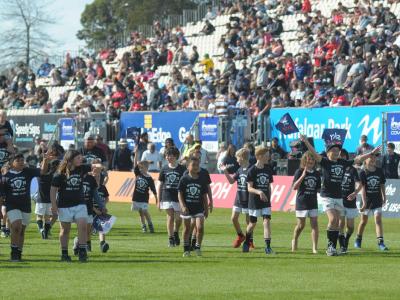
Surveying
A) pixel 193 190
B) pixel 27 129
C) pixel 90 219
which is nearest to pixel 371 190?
pixel 193 190

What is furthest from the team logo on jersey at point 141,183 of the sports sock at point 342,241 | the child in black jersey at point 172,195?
the sports sock at point 342,241

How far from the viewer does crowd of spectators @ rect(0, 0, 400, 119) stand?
3688cm

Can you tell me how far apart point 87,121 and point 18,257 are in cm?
2433

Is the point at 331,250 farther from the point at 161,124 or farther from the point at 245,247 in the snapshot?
the point at 161,124

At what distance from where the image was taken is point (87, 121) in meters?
44.2

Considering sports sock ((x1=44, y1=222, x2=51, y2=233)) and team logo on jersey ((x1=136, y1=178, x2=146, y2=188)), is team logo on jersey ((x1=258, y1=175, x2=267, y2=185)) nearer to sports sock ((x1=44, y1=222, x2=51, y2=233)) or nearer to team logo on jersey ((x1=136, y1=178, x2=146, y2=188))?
sports sock ((x1=44, y1=222, x2=51, y2=233))

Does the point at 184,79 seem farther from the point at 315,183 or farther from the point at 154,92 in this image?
the point at 315,183

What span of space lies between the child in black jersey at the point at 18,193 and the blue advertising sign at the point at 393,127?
13972mm

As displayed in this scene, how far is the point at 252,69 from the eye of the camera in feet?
144

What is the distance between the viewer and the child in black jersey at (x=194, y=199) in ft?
68.9

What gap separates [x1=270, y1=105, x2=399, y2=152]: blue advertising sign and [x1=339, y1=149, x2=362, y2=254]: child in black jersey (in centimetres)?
1031

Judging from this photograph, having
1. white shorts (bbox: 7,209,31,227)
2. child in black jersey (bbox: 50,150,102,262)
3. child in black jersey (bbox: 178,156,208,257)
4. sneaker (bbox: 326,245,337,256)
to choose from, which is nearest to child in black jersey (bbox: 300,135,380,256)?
sneaker (bbox: 326,245,337,256)

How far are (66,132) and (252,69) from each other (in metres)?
7.69

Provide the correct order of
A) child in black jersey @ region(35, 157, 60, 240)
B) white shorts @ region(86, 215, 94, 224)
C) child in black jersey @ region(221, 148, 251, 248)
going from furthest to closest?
1. child in black jersey @ region(35, 157, 60, 240)
2. child in black jersey @ region(221, 148, 251, 248)
3. white shorts @ region(86, 215, 94, 224)
